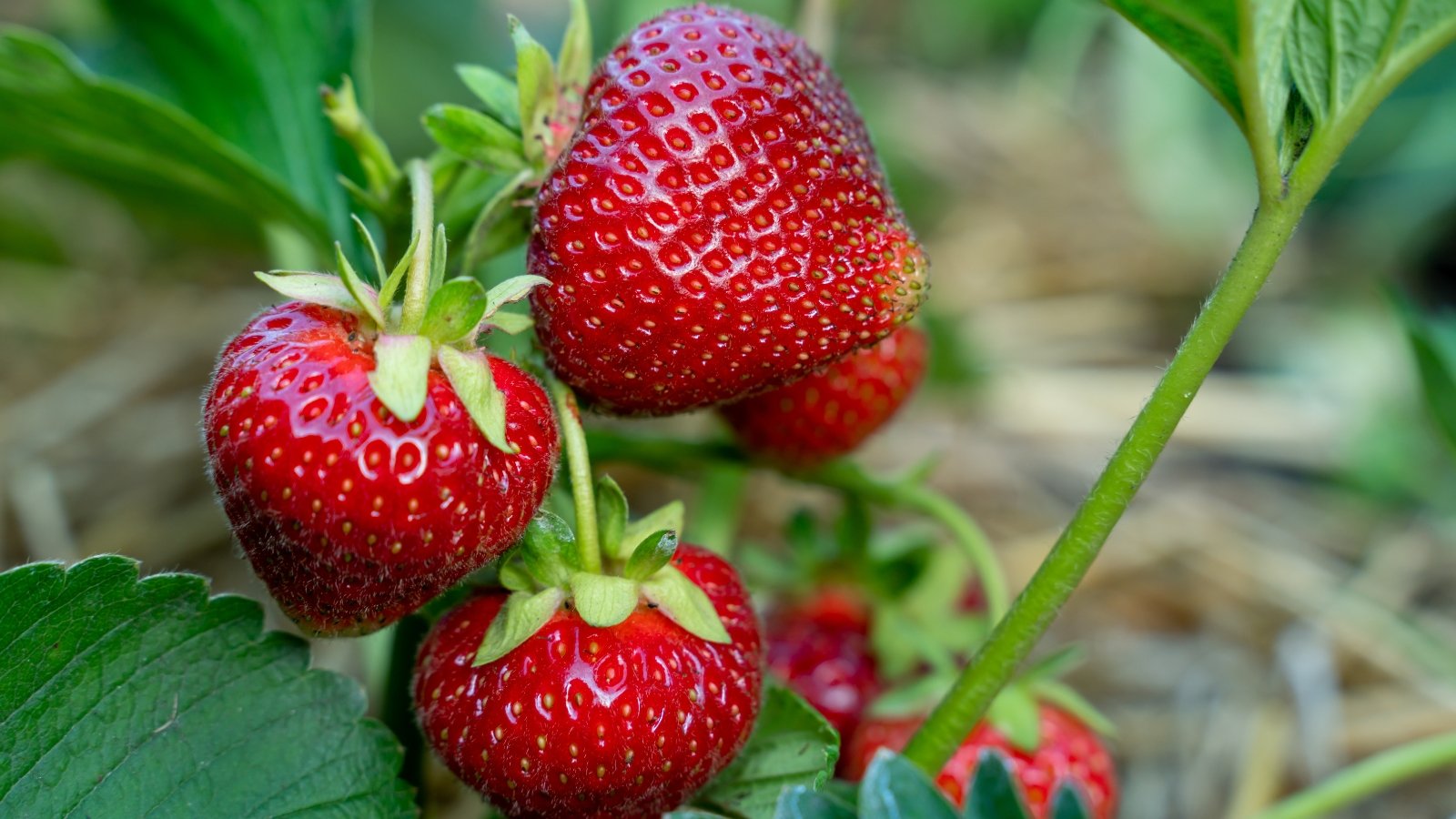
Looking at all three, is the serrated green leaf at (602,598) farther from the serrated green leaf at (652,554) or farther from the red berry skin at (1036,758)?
the red berry skin at (1036,758)

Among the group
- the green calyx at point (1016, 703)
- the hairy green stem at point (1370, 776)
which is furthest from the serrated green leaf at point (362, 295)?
the hairy green stem at point (1370, 776)

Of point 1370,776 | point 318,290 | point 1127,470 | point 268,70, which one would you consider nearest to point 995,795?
point 1127,470

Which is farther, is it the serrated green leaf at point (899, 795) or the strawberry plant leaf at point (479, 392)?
the strawberry plant leaf at point (479, 392)

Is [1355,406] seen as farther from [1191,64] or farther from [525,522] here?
[525,522]

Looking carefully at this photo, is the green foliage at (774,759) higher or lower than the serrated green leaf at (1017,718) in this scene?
higher

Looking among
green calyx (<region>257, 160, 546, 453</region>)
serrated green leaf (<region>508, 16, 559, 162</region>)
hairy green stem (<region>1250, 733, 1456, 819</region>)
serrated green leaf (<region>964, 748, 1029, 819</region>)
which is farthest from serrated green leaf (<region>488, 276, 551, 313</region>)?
hairy green stem (<region>1250, 733, 1456, 819</region>)

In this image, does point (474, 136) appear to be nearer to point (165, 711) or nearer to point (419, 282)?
point (419, 282)

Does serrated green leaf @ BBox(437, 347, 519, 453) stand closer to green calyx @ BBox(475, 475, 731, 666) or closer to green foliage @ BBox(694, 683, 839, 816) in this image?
green calyx @ BBox(475, 475, 731, 666)
